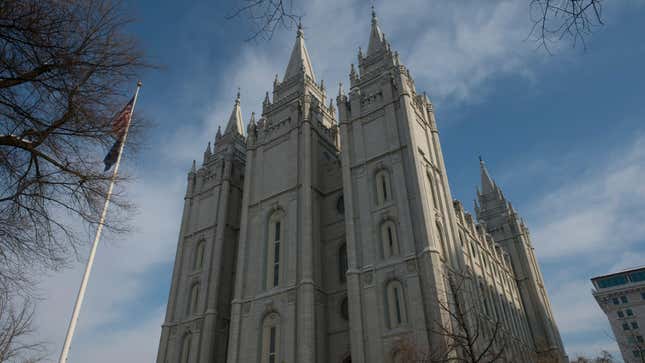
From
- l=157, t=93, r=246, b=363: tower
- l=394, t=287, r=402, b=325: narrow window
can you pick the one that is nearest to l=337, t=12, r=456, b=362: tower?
l=394, t=287, r=402, b=325: narrow window

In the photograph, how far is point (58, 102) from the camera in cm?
783

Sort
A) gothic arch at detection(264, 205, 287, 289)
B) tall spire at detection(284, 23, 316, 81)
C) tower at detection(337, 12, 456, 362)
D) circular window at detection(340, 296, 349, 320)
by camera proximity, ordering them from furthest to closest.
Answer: tall spire at detection(284, 23, 316, 81)
gothic arch at detection(264, 205, 287, 289)
circular window at detection(340, 296, 349, 320)
tower at detection(337, 12, 456, 362)

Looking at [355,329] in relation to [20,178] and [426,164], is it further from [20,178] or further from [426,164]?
[20,178]

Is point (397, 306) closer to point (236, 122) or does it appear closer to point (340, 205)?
point (340, 205)

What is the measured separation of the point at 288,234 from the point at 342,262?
3893 mm

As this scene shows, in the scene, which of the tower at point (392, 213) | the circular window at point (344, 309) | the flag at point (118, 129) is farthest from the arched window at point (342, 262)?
the flag at point (118, 129)

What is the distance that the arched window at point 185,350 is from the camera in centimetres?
3203

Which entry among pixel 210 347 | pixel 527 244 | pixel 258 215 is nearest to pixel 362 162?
pixel 258 215

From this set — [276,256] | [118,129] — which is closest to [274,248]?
[276,256]

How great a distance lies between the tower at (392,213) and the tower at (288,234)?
2937mm

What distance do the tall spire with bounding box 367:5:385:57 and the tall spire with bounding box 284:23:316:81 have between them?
627cm

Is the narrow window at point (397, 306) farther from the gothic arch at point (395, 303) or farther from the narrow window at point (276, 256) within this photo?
the narrow window at point (276, 256)

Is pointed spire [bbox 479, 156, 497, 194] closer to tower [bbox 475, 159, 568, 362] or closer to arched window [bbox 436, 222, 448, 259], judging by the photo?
tower [bbox 475, 159, 568, 362]

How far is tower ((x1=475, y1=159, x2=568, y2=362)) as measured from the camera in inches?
1855
